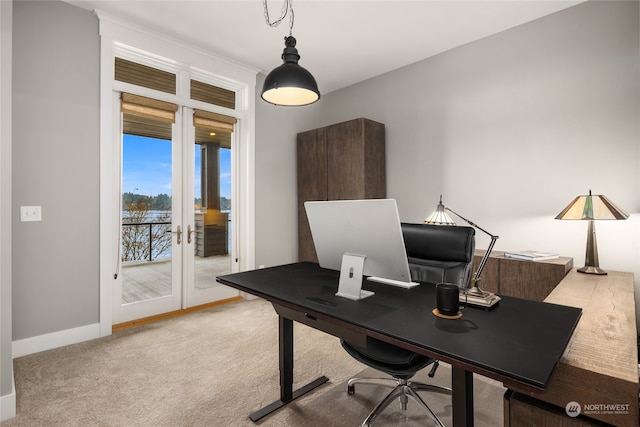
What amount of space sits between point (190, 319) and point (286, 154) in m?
2.38

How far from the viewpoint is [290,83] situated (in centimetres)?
193

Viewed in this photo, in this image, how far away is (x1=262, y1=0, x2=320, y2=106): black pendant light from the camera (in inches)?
76.7

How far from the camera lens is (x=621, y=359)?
1.04 metres

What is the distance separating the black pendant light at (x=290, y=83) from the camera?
195 centimetres

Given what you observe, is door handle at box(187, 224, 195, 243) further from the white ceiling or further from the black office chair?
the black office chair

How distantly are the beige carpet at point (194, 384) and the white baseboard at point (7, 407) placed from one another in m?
0.04

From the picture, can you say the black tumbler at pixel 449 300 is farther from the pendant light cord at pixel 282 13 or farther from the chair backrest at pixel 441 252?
the pendant light cord at pixel 282 13

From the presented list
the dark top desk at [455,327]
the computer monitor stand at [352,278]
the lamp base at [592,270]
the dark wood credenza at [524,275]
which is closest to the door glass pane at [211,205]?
A: the dark top desk at [455,327]

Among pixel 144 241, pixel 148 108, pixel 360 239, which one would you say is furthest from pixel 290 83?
pixel 144 241

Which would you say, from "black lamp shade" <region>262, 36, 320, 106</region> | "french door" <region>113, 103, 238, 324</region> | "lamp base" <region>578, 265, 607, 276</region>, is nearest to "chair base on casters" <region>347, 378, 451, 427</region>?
"lamp base" <region>578, 265, 607, 276</region>

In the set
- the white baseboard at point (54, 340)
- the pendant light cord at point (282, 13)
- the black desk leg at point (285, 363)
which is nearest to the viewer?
the black desk leg at point (285, 363)

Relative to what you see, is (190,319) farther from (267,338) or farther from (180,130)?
(180,130)

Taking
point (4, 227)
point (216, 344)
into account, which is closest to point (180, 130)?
point (4, 227)

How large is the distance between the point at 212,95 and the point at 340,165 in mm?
1708
